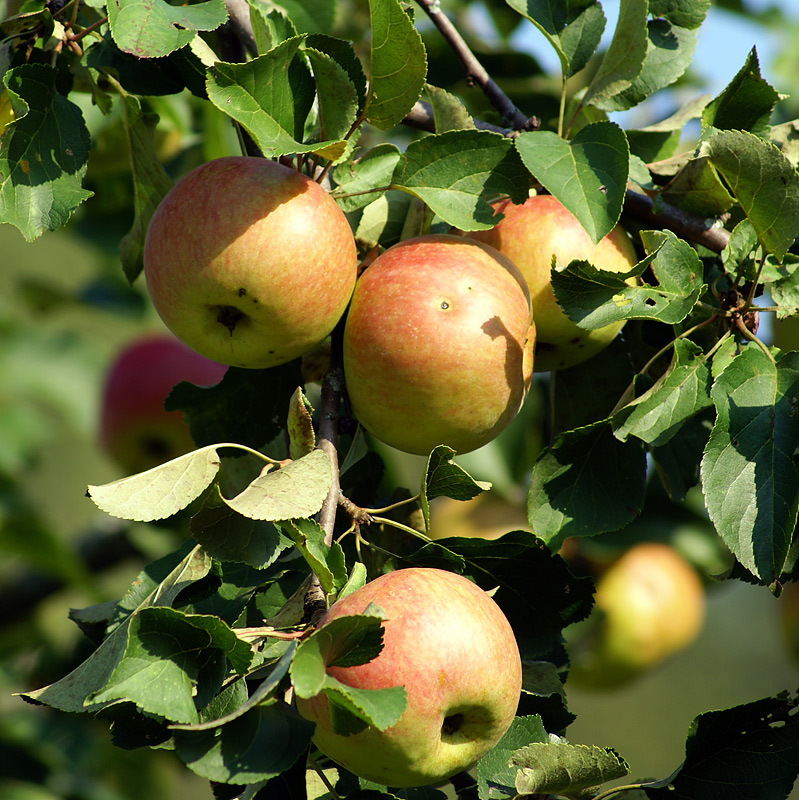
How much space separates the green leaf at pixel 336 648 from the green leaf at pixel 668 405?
0.40 m

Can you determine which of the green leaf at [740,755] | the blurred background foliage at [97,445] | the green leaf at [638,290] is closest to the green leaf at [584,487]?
the green leaf at [638,290]

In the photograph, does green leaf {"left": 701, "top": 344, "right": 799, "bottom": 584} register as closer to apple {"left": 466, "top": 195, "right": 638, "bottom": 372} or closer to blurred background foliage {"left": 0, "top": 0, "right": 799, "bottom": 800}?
apple {"left": 466, "top": 195, "right": 638, "bottom": 372}

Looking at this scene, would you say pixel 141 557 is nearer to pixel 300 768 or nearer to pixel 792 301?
pixel 300 768

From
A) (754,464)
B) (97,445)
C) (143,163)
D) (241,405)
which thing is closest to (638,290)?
(754,464)

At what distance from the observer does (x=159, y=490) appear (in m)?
0.94

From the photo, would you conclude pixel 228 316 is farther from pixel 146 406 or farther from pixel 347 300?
pixel 146 406

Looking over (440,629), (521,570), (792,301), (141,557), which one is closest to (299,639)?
(440,629)

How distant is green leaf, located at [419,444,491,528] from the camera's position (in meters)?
0.99

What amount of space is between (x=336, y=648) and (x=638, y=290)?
545 millimetres

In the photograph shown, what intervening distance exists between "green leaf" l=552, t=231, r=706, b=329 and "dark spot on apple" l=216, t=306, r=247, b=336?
390mm

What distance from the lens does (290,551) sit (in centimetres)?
113

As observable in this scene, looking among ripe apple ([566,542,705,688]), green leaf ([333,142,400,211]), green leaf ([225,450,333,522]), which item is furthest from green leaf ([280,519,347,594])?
ripe apple ([566,542,705,688])

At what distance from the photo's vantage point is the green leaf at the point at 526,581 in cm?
104

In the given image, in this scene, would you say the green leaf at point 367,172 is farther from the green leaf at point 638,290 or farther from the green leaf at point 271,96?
the green leaf at point 638,290
